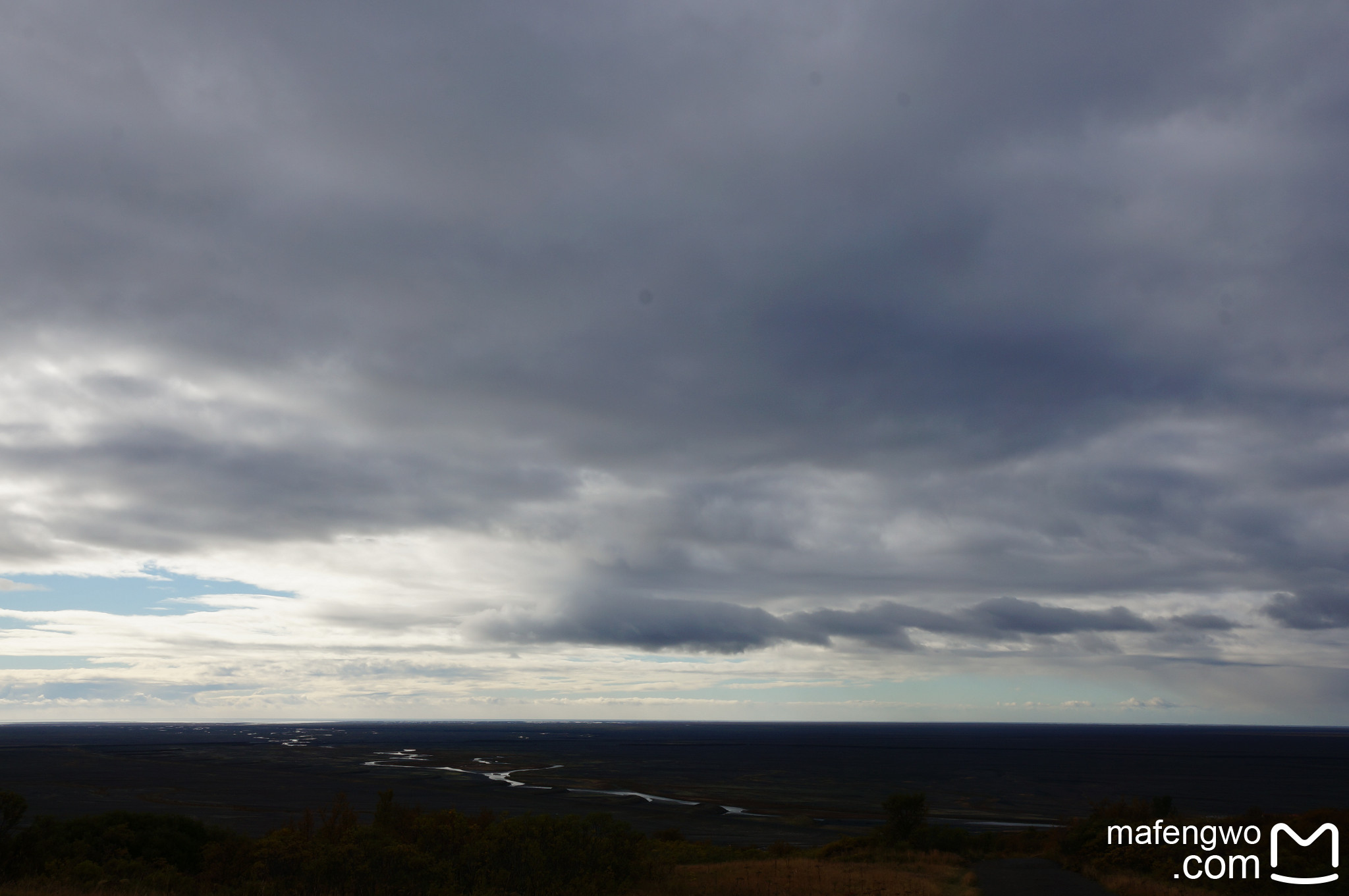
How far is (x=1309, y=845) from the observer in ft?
83.7

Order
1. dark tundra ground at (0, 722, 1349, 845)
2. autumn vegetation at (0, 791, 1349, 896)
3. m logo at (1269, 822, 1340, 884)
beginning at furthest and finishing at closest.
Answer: dark tundra ground at (0, 722, 1349, 845), m logo at (1269, 822, 1340, 884), autumn vegetation at (0, 791, 1349, 896)

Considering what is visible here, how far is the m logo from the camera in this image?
21234 mm

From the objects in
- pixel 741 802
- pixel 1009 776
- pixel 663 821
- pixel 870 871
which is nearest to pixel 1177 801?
pixel 1009 776

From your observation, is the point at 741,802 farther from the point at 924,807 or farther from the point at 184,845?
the point at 184,845

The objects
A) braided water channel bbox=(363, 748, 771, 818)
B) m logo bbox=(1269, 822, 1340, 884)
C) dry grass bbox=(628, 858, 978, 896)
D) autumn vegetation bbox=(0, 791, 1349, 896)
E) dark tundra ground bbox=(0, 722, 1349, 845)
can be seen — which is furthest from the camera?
braided water channel bbox=(363, 748, 771, 818)

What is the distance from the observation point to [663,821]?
63125mm

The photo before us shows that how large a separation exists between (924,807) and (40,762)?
486ft
